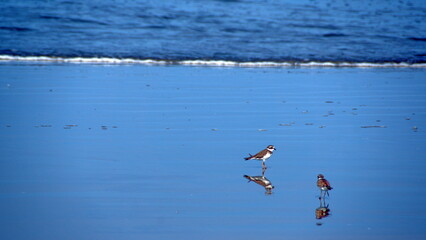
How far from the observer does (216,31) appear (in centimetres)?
2155

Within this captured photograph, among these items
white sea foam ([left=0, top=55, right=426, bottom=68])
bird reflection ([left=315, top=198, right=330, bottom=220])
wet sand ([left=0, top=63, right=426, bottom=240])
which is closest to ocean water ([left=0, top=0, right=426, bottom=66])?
white sea foam ([left=0, top=55, right=426, bottom=68])


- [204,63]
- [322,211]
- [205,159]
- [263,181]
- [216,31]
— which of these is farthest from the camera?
[216,31]

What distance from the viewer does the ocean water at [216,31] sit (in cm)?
1723

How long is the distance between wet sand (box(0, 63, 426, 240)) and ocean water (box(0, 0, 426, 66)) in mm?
5273

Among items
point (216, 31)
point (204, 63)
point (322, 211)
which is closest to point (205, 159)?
point (322, 211)

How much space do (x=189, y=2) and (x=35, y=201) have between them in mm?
23360

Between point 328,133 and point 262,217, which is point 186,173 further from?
point 328,133

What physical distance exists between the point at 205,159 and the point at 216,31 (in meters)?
15.6

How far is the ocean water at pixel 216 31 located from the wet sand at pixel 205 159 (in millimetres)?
5273

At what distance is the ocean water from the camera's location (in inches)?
679

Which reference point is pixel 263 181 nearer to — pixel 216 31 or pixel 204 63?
pixel 204 63

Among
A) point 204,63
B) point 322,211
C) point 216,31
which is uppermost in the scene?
point 216,31

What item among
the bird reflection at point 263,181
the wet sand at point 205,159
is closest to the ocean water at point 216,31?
the wet sand at point 205,159

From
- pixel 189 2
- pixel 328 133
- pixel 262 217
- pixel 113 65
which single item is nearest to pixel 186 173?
pixel 262 217
